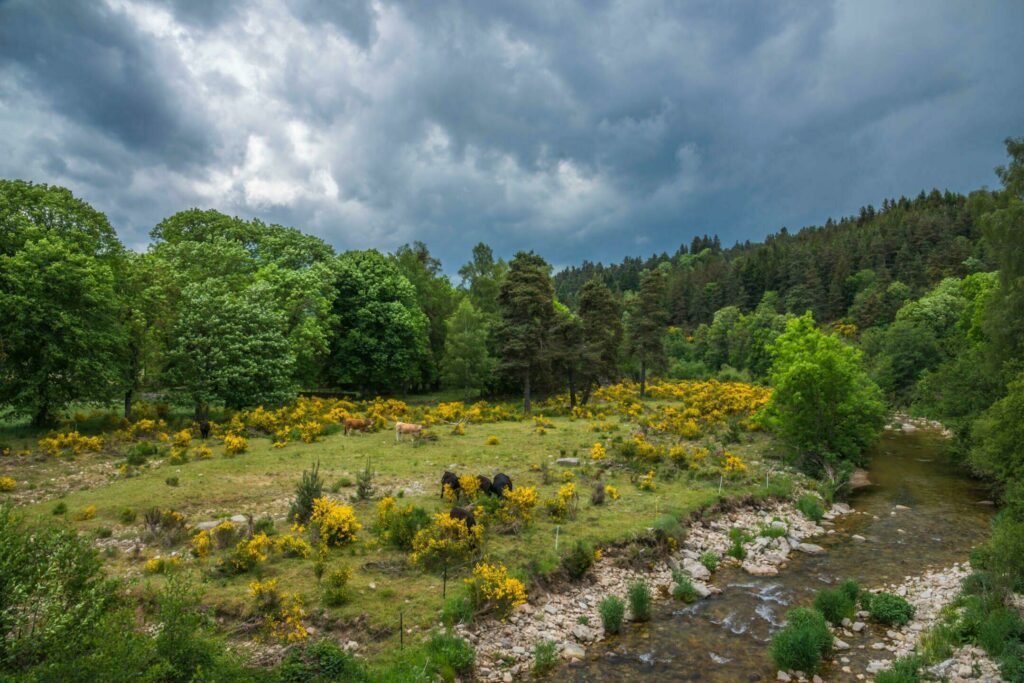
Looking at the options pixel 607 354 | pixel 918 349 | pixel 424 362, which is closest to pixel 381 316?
pixel 424 362

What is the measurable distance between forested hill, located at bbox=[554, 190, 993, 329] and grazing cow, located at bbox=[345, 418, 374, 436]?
48.6 metres

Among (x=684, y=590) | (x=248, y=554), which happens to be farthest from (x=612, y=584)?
(x=248, y=554)

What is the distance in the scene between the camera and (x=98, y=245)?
26.9 meters

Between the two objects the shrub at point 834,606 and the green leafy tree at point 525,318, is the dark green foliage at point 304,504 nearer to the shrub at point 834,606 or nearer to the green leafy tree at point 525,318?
the shrub at point 834,606

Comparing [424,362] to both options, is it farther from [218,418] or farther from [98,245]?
[98,245]

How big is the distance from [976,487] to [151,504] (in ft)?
113

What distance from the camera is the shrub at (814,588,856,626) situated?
13.0 metres

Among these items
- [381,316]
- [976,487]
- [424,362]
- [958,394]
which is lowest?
[976,487]

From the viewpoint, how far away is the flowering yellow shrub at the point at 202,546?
43.1 ft

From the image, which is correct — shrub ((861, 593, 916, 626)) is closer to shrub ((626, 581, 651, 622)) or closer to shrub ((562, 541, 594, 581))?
shrub ((626, 581, 651, 622))

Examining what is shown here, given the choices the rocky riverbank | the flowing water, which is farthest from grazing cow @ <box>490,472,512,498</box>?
the flowing water

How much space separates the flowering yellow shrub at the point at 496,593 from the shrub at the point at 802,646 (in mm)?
5589

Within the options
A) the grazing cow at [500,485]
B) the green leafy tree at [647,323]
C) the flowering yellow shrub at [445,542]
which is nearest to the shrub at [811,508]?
the grazing cow at [500,485]

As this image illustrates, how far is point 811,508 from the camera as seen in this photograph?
20.8m
